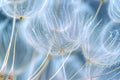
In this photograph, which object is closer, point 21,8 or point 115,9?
point 21,8

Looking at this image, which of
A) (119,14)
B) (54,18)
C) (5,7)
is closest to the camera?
(5,7)

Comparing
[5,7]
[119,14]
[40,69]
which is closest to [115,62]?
[119,14]

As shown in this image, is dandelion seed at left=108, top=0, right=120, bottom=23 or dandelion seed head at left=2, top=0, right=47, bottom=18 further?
dandelion seed at left=108, top=0, right=120, bottom=23

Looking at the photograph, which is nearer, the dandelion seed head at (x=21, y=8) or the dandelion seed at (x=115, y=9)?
the dandelion seed head at (x=21, y=8)

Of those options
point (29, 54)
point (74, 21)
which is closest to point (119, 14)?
point (74, 21)

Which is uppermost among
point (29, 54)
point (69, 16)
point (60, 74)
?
point (69, 16)

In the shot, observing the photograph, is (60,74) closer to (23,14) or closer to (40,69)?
(40,69)

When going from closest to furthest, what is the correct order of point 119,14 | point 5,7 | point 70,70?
point 5,7 → point 119,14 → point 70,70

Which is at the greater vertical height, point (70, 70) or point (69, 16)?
point (69, 16)

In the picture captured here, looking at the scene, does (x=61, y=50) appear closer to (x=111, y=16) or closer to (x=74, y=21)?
(x=74, y=21)

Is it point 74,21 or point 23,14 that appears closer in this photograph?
point 23,14
